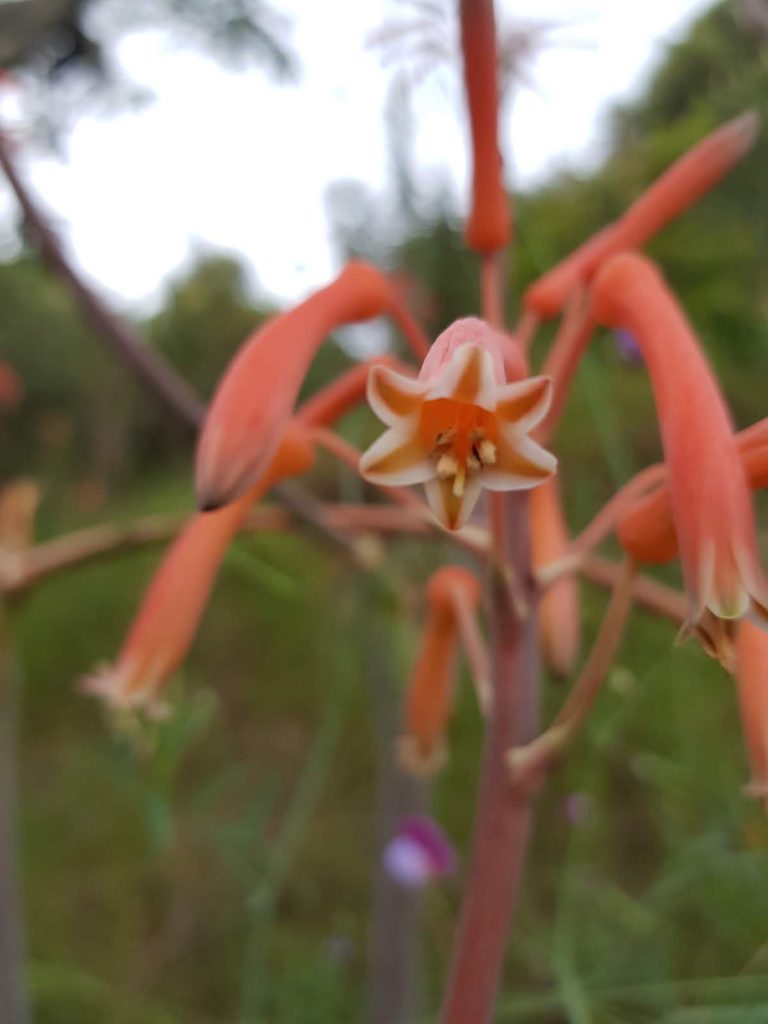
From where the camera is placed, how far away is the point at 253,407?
20 centimetres

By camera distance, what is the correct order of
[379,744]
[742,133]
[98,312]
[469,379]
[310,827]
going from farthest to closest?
[310,827] → [379,744] → [98,312] → [742,133] → [469,379]

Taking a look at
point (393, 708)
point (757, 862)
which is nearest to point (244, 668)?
point (393, 708)

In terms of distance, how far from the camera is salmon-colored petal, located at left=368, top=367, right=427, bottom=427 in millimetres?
182

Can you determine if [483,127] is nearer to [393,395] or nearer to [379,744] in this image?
[393,395]

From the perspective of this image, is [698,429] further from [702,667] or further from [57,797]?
[57,797]

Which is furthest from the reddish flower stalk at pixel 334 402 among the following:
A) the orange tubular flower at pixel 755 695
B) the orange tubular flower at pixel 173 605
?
the orange tubular flower at pixel 755 695

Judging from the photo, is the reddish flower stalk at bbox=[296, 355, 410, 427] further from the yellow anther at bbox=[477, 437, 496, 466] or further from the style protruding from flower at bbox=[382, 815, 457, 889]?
the style protruding from flower at bbox=[382, 815, 457, 889]

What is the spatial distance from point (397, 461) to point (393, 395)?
1 centimetres

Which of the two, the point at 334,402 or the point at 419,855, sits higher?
the point at 334,402


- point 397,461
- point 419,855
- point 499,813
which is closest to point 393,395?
point 397,461

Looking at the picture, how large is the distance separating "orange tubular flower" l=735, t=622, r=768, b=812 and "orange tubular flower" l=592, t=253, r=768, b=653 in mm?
25

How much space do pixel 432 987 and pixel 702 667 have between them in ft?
1.82

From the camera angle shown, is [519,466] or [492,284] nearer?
[519,466]

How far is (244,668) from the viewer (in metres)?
1.59
